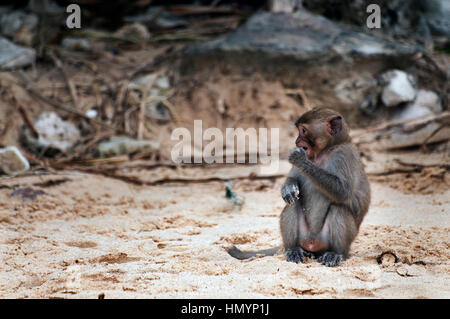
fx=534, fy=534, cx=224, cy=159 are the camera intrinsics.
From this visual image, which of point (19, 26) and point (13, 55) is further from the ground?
point (19, 26)

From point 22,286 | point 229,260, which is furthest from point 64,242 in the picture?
point 229,260

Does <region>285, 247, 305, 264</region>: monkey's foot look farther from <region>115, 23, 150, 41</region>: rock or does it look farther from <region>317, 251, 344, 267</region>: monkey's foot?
<region>115, 23, 150, 41</region>: rock

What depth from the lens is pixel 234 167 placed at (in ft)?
24.4

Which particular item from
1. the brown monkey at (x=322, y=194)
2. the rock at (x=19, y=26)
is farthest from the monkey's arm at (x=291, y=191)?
the rock at (x=19, y=26)

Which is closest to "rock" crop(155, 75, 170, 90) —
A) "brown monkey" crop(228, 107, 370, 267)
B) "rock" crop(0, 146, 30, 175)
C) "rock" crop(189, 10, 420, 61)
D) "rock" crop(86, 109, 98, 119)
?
"rock" crop(189, 10, 420, 61)

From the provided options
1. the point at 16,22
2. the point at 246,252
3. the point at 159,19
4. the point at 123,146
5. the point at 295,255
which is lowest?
the point at 123,146

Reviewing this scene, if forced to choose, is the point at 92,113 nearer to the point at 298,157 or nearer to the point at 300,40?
the point at 300,40

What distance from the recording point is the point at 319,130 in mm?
4402

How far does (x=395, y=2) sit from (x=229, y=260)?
616 cm

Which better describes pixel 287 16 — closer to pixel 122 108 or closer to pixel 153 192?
pixel 122 108

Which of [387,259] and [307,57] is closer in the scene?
[387,259]

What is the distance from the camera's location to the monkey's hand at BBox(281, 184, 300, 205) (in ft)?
13.9

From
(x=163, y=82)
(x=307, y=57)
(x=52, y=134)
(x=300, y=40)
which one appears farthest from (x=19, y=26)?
(x=307, y=57)

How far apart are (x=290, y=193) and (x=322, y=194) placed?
0.88ft
